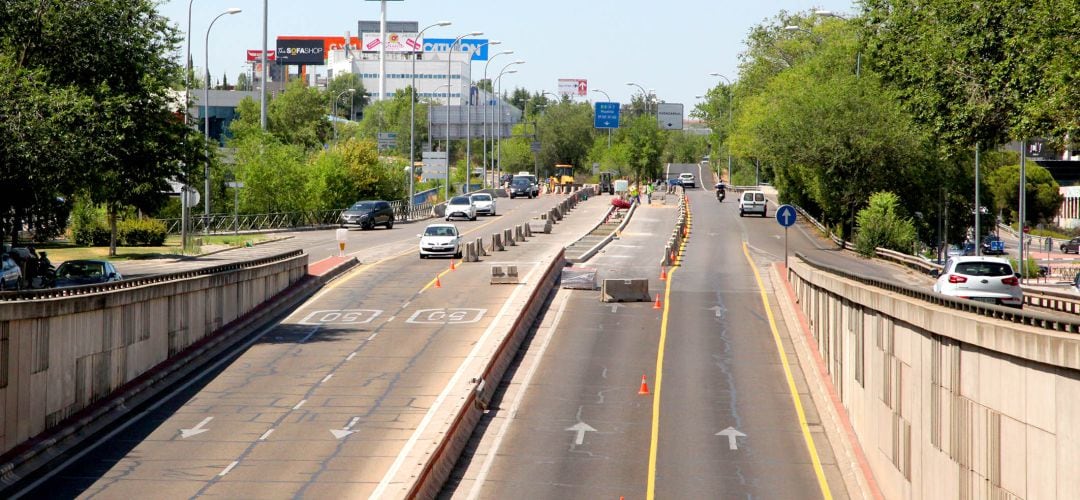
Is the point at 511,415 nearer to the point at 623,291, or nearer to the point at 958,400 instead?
the point at 958,400

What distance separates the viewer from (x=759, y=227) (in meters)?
81.9

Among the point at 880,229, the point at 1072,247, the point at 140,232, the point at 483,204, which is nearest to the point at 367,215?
the point at 483,204

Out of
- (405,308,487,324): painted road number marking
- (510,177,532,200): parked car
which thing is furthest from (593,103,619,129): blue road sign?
(405,308,487,324): painted road number marking

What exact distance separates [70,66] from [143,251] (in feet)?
80.7

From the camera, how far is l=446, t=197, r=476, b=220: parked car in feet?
282

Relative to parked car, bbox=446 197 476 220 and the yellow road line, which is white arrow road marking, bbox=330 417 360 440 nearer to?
the yellow road line

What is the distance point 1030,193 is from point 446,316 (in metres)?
116

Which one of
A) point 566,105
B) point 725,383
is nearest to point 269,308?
point 725,383

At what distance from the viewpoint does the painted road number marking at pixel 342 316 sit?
3978 centimetres

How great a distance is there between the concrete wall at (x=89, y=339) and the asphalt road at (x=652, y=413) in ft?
25.9

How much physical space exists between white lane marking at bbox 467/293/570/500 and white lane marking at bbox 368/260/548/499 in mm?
1419

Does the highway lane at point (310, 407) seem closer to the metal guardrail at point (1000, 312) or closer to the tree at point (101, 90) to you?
the tree at point (101, 90)

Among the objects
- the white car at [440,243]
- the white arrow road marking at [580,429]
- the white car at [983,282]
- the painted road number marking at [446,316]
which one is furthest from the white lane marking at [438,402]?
the white car at [440,243]

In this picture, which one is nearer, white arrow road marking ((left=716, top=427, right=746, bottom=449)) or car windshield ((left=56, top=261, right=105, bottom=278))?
white arrow road marking ((left=716, top=427, right=746, bottom=449))
